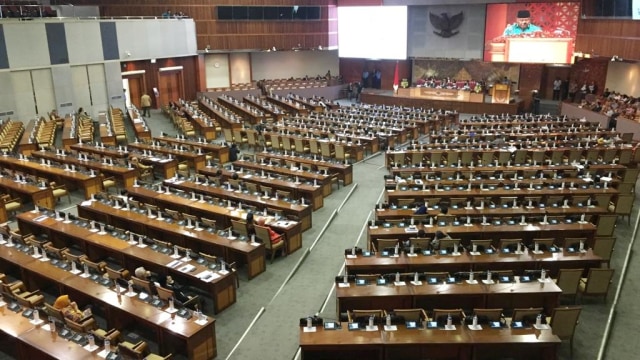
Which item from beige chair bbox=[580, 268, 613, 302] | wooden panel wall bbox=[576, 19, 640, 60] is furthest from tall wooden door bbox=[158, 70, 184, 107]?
beige chair bbox=[580, 268, 613, 302]

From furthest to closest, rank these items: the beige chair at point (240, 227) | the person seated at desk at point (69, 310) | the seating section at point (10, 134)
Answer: the seating section at point (10, 134) → the beige chair at point (240, 227) → the person seated at desk at point (69, 310)

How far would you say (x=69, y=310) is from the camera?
7.87 meters

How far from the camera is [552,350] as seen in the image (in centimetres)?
702

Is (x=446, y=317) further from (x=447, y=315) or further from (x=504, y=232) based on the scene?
(x=504, y=232)

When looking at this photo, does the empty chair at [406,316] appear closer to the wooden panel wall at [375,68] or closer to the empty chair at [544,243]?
the empty chair at [544,243]

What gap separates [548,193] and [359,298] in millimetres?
6987

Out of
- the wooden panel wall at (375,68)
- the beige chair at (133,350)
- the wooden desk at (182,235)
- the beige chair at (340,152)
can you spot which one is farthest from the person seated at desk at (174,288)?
the wooden panel wall at (375,68)

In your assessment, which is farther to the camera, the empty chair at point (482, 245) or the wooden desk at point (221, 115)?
the wooden desk at point (221, 115)

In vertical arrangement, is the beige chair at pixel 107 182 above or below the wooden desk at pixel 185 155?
below

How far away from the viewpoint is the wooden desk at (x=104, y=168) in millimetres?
15102

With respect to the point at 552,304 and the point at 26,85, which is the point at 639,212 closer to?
the point at 552,304

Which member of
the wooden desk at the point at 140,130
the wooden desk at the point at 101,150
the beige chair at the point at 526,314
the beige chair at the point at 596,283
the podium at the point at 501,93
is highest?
the podium at the point at 501,93

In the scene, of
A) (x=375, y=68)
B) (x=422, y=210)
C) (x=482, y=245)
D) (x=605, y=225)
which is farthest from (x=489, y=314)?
(x=375, y=68)

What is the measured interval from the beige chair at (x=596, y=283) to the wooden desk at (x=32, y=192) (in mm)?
12573
